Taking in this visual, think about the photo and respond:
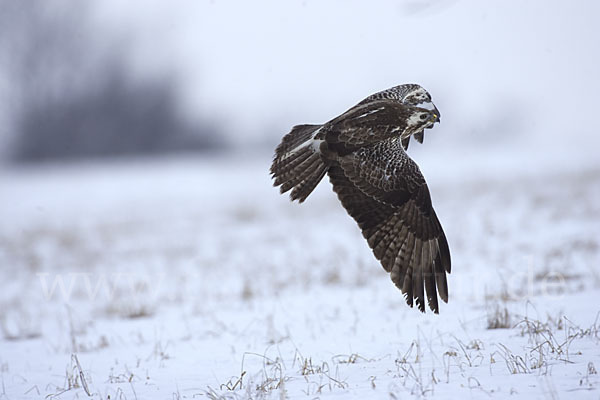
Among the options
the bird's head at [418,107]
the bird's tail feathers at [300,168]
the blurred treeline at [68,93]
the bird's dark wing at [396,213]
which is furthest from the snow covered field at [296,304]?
the blurred treeline at [68,93]

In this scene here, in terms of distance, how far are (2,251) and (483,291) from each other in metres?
8.55

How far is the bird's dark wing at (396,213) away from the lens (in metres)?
4.67

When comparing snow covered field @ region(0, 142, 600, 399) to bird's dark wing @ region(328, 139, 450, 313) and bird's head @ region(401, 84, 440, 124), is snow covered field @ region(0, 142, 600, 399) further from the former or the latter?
bird's head @ region(401, 84, 440, 124)

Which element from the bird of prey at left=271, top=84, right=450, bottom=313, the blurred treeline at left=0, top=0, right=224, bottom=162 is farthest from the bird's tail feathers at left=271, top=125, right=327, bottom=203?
the blurred treeline at left=0, top=0, right=224, bottom=162

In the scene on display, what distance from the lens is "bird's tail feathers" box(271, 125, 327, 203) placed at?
5.16 metres

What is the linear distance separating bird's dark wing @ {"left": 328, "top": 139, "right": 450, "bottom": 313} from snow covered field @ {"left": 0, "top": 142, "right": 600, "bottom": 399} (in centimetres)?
53

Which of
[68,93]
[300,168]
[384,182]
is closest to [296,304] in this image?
[300,168]

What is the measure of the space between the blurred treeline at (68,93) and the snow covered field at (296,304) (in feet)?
76.4

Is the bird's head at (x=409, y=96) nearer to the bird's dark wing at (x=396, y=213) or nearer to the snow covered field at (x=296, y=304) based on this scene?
the bird's dark wing at (x=396, y=213)

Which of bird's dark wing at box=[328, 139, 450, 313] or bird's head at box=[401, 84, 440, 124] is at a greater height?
bird's head at box=[401, 84, 440, 124]

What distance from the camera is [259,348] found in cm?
523

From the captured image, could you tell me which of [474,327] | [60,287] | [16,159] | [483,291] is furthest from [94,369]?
[16,159]

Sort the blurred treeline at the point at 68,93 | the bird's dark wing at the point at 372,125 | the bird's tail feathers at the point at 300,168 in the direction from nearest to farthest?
1. the bird's dark wing at the point at 372,125
2. the bird's tail feathers at the point at 300,168
3. the blurred treeline at the point at 68,93

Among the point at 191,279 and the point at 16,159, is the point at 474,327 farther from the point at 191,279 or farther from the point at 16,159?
the point at 16,159
